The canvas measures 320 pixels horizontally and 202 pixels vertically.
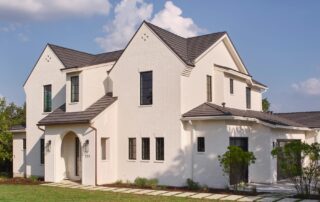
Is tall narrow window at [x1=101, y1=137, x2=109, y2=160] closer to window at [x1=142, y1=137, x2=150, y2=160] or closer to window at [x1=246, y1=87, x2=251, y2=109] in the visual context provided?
window at [x1=142, y1=137, x2=150, y2=160]

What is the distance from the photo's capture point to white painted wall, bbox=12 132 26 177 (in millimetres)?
28041

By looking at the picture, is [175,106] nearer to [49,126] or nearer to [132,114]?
[132,114]

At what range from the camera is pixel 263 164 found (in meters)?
21.8

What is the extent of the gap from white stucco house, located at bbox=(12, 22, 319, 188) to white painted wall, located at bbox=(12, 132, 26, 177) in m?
3.80

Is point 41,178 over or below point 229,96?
below

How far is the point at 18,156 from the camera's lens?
28469 millimetres

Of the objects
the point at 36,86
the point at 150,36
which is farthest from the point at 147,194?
the point at 36,86

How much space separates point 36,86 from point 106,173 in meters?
9.13

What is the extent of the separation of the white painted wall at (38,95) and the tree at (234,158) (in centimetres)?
1179

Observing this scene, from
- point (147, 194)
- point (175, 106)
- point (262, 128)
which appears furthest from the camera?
point (262, 128)

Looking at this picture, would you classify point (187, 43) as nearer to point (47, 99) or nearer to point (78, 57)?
point (78, 57)

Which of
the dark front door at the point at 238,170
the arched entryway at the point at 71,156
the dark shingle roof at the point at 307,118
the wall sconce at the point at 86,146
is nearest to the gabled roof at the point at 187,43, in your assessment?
the dark front door at the point at 238,170

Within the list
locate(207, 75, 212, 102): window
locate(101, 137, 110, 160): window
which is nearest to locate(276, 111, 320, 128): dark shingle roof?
locate(207, 75, 212, 102): window

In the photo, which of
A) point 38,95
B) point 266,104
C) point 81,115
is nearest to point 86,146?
point 81,115
